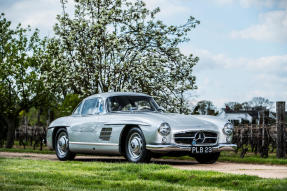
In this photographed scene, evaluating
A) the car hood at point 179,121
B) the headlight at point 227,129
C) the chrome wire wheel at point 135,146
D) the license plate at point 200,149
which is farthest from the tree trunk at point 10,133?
the license plate at point 200,149

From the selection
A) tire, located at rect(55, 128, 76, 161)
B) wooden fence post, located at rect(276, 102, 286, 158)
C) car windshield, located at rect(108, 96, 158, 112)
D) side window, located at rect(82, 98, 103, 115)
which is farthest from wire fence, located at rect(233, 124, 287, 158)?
tire, located at rect(55, 128, 76, 161)

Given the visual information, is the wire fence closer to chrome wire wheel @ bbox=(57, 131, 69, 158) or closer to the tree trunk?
chrome wire wheel @ bbox=(57, 131, 69, 158)

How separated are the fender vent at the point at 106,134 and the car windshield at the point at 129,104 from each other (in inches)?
24.3

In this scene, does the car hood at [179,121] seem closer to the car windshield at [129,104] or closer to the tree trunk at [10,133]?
the car windshield at [129,104]

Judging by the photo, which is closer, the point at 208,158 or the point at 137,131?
the point at 137,131

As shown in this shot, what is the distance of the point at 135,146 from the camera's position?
9.98 meters

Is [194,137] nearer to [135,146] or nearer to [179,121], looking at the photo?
[179,121]

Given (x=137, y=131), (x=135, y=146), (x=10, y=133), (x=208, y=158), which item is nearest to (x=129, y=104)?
(x=137, y=131)

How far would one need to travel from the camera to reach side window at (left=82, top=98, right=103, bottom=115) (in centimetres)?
1153

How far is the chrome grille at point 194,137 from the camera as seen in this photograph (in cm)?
962

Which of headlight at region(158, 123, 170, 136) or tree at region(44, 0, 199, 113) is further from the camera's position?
tree at region(44, 0, 199, 113)

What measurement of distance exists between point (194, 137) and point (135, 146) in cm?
126

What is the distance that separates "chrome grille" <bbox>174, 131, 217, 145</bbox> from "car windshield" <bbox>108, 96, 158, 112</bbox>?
5.93 ft

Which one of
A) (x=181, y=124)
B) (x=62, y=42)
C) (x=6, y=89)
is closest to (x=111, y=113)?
(x=181, y=124)
